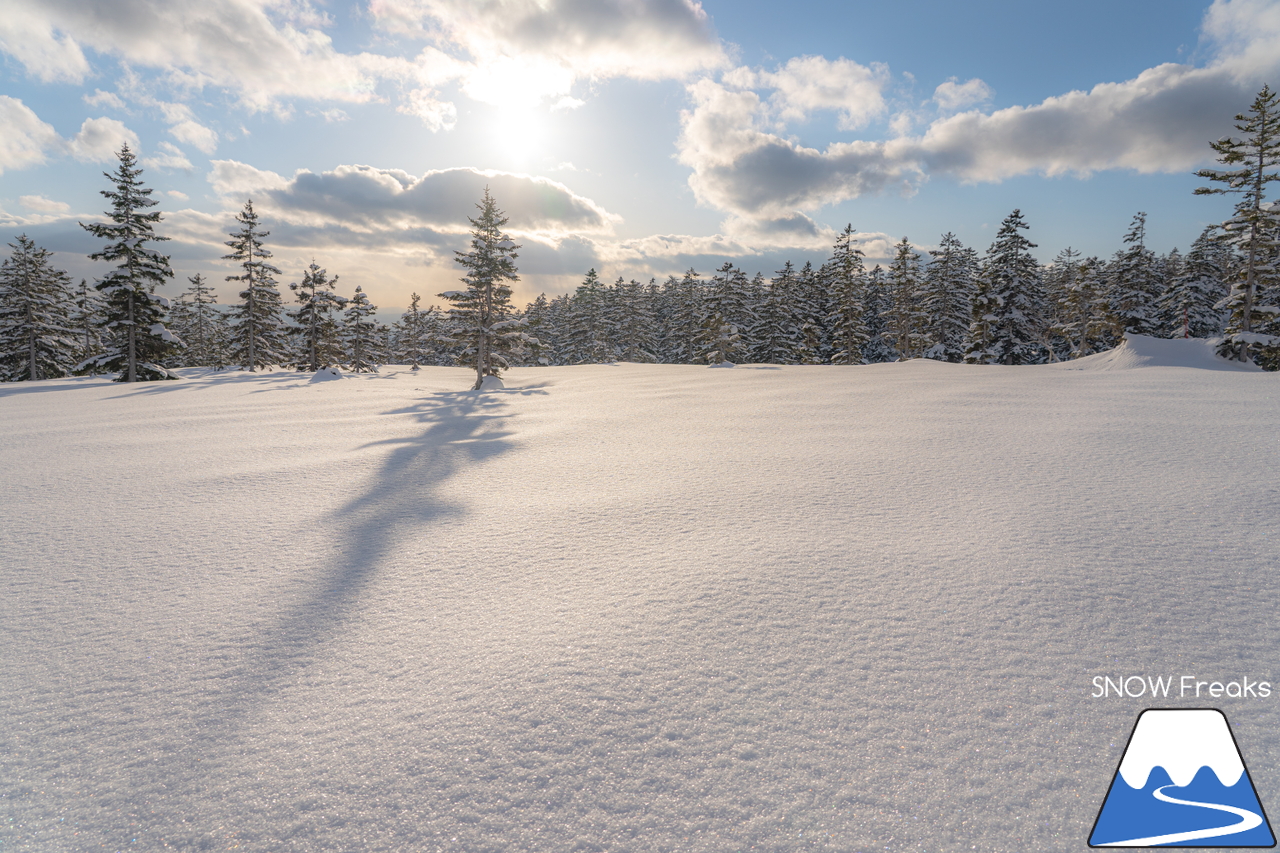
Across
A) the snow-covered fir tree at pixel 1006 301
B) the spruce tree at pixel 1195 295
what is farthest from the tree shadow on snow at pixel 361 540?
the spruce tree at pixel 1195 295

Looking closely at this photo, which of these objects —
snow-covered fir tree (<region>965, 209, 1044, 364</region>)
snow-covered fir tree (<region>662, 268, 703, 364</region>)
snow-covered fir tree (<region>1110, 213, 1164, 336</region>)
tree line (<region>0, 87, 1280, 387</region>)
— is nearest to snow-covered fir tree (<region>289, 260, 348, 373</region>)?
tree line (<region>0, 87, 1280, 387</region>)

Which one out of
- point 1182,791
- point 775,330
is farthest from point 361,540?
point 775,330

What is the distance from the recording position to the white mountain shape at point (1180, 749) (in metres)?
1.64

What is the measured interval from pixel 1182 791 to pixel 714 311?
35076mm

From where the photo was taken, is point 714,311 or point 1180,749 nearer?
point 1180,749

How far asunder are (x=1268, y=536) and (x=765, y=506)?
270 cm

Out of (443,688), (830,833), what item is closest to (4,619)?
(443,688)

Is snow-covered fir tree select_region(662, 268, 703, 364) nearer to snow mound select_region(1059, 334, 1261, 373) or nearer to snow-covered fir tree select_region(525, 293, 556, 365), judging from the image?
snow-covered fir tree select_region(525, 293, 556, 365)

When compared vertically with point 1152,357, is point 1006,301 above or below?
above

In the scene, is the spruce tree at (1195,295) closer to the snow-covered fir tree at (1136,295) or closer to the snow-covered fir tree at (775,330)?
the snow-covered fir tree at (1136,295)

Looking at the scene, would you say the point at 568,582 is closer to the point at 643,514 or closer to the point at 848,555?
the point at 643,514

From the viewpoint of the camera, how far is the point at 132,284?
73.7 feet

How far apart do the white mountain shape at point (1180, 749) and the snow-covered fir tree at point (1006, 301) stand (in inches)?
1422

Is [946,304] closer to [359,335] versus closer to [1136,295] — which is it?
[1136,295]
